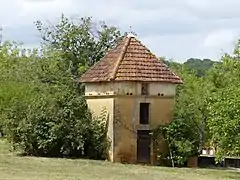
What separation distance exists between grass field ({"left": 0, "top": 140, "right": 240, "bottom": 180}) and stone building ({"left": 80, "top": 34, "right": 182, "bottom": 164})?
10.0 feet

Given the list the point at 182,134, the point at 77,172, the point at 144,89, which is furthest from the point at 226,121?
the point at 77,172

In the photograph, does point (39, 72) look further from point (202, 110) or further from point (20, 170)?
point (20, 170)

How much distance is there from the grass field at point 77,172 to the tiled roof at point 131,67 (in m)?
5.89

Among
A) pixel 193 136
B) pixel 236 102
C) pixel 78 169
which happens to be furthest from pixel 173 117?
pixel 78 169

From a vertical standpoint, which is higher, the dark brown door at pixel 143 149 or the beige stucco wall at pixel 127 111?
the beige stucco wall at pixel 127 111

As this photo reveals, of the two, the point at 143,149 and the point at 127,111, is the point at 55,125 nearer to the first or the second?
the point at 127,111

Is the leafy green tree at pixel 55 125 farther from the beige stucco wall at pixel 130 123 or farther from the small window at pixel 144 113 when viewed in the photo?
the small window at pixel 144 113

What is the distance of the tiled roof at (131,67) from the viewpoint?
139 ft

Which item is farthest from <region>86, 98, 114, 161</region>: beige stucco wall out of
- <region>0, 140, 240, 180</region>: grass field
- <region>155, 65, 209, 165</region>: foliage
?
<region>155, 65, 209, 165</region>: foliage

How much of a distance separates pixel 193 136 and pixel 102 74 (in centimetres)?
693

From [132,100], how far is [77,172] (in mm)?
11543

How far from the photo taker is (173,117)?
43.1m

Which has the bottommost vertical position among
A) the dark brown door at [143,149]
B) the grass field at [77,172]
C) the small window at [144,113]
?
the grass field at [77,172]

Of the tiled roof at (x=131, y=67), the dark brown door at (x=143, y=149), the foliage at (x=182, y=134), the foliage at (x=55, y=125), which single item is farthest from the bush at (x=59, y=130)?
the foliage at (x=182, y=134)
